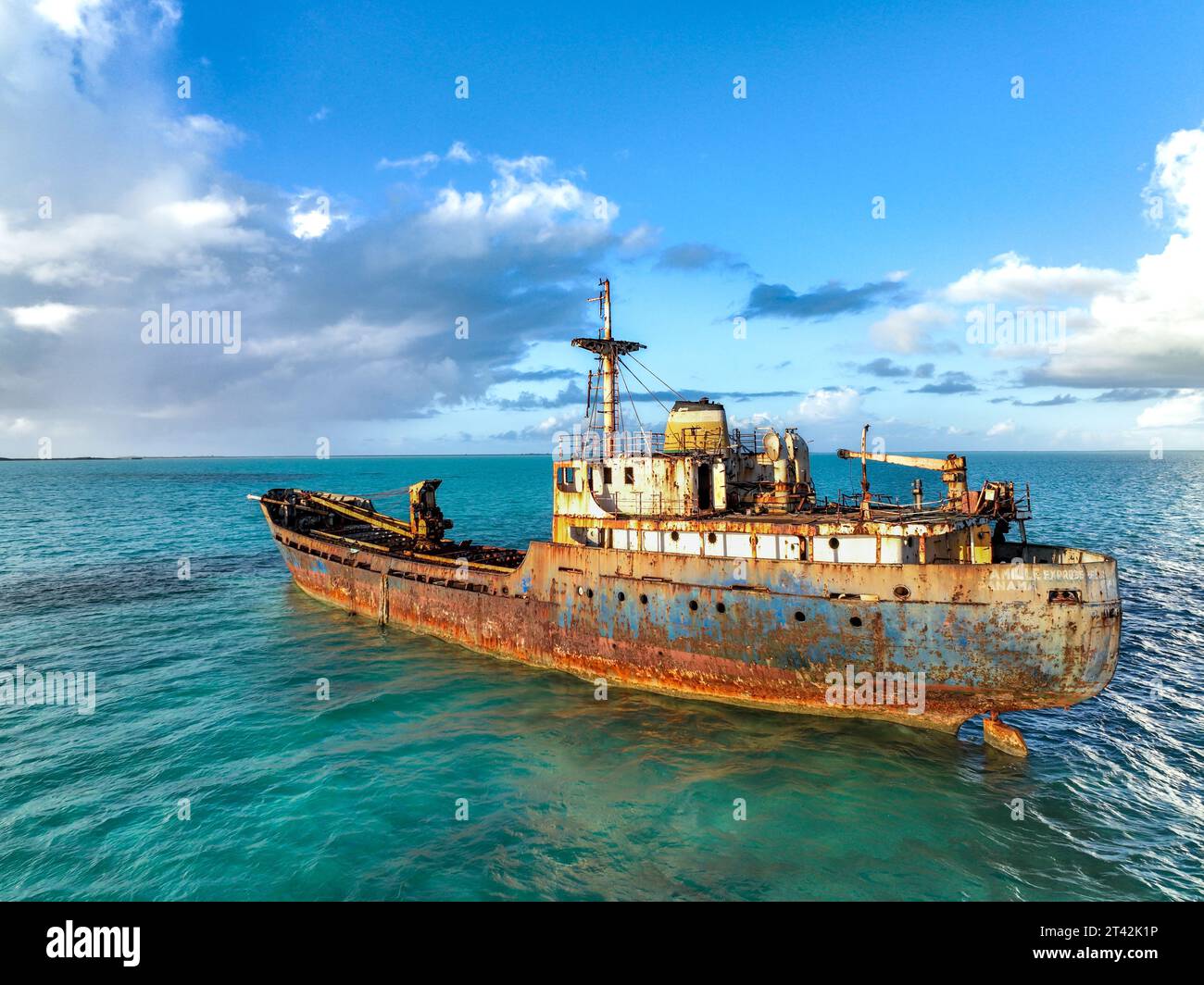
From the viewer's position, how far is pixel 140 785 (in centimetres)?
1452

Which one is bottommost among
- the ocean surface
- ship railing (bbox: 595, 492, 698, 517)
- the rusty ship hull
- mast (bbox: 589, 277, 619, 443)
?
the ocean surface

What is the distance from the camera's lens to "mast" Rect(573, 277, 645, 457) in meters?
23.9

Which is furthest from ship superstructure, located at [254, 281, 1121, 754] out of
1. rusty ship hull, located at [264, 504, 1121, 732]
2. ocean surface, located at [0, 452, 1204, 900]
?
ocean surface, located at [0, 452, 1204, 900]

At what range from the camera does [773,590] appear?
17.2 metres

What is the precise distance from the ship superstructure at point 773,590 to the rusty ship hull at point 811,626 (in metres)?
0.05

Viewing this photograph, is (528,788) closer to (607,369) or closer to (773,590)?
(773,590)

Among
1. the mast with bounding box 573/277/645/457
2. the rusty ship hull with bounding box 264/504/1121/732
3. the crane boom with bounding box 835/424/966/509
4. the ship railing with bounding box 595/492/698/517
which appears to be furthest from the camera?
the mast with bounding box 573/277/645/457

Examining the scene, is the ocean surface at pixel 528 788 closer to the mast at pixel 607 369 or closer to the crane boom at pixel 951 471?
the crane boom at pixel 951 471

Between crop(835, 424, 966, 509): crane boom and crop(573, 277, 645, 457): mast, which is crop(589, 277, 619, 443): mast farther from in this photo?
crop(835, 424, 966, 509): crane boom

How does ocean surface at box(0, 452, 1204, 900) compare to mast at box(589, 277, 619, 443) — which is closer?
ocean surface at box(0, 452, 1204, 900)

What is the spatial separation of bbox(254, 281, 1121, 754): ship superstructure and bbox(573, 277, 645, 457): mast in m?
0.07

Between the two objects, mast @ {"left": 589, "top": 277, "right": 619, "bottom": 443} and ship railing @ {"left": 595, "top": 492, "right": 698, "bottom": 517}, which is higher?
mast @ {"left": 589, "top": 277, "right": 619, "bottom": 443}

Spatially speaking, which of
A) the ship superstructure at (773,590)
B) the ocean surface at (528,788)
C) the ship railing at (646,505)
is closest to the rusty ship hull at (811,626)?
the ship superstructure at (773,590)
